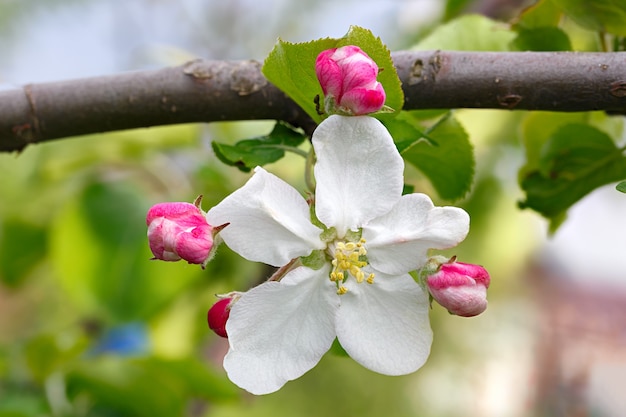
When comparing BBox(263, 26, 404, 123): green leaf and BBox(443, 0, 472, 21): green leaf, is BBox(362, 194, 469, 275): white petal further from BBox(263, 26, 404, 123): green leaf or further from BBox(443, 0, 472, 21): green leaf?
BBox(443, 0, 472, 21): green leaf

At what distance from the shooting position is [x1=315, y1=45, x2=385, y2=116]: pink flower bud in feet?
1.00

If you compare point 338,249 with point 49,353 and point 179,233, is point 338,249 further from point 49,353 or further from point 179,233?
point 49,353

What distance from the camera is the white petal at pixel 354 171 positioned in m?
0.32

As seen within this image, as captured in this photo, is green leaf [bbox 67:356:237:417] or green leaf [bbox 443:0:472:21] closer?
green leaf [bbox 67:356:237:417]

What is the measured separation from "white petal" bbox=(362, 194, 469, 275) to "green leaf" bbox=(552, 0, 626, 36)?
0.20 meters

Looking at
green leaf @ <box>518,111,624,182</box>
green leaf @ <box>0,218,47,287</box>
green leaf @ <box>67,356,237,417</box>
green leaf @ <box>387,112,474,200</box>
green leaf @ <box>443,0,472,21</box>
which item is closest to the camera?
green leaf @ <box>387,112,474,200</box>

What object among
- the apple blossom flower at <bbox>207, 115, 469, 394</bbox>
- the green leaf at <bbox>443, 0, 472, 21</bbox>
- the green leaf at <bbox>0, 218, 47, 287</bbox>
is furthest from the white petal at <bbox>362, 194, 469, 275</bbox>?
the green leaf at <bbox>0, 218, 47, 287</bbox>

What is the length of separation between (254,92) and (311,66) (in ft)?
0.27

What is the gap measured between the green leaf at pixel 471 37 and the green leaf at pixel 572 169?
0.08 metres

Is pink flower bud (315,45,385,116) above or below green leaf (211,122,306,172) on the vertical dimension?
above

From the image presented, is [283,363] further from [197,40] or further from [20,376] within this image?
[197,40]

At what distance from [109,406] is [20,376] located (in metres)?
0.15

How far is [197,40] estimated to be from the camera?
289cm

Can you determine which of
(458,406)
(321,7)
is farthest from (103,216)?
(458,406)
